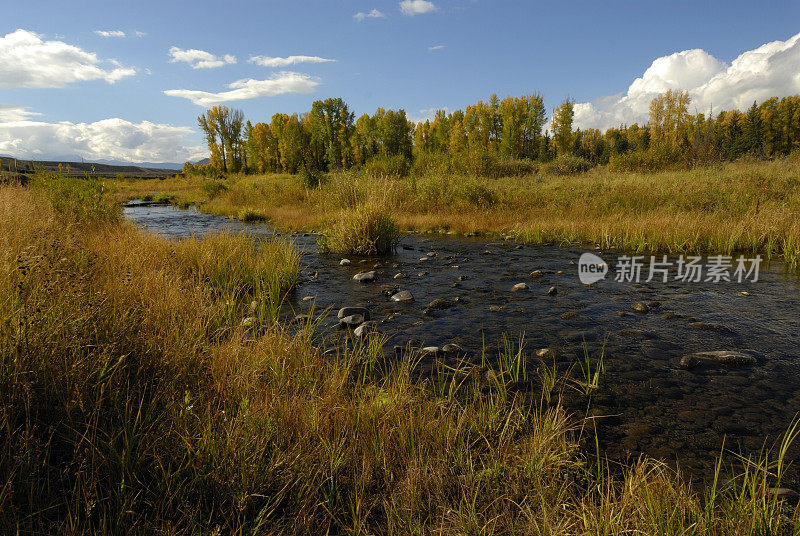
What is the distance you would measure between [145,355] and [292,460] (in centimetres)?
136

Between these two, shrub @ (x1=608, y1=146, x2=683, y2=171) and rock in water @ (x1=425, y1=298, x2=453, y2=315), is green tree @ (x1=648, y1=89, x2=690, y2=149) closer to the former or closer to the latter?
shrub @ (x1=608, y1=146, x2=683, y2=171)

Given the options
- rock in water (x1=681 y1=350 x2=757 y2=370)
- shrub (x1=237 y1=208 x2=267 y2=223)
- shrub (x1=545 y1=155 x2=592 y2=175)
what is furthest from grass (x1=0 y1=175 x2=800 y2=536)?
shrub (x1=545 y1=155 x2=592 y2=175)

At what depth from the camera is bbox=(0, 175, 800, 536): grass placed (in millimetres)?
1603

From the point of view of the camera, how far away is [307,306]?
5543mm

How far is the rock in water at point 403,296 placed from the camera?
222 inches

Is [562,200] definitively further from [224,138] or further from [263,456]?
[224,138]

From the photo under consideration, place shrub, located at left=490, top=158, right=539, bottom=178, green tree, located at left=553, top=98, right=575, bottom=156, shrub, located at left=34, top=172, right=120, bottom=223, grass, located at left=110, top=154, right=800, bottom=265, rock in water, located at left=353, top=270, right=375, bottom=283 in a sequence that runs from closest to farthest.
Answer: rock in water, located at left=353, top=270, right=375, bottom=283, shrub, located at left=34, top=172, right=120, bottom=223, grass, located at left=110, top=154, right=800, bottom=265, shrub, located at left=490, top=158, right=539, bottom=178, green tree, located at left=553, top=98, right=575, bottom=156

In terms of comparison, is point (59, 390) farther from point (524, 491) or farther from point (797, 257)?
point (797, 257)

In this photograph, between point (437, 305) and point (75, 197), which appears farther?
point (75, 197)

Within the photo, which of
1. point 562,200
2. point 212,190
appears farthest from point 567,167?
point 212,190

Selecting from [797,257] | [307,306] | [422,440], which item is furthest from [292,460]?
[797,257]

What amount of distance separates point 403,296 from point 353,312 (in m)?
0.96

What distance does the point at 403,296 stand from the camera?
5691mm

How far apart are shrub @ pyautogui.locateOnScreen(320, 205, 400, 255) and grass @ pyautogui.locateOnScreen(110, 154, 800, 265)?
436 mm
